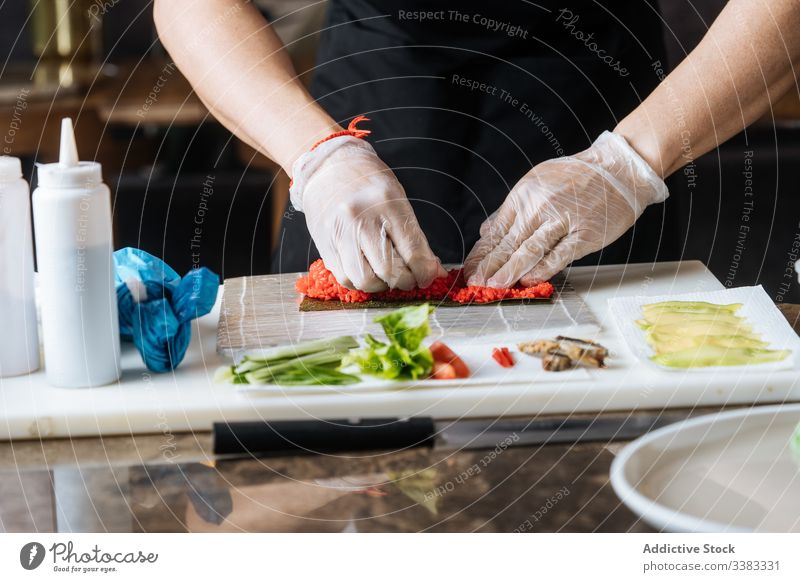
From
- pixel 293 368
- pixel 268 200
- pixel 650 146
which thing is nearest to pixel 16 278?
pixel 293 368

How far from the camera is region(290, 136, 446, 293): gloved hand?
1065mm

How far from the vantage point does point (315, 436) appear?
769 mm

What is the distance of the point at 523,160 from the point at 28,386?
73cm

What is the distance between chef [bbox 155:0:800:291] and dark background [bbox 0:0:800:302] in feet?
4.03

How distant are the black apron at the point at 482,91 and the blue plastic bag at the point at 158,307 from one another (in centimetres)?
42

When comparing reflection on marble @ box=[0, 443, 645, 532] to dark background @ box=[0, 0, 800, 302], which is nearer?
reflection on marble @ box=[0, 443, 645, 532]

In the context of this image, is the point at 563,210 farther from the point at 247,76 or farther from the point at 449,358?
the point at 247,76

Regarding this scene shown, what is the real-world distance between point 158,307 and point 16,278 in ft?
0.43

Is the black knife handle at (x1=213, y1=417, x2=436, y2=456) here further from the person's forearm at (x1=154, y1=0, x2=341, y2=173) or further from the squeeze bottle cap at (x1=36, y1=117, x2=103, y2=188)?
the person's forearm at (x1=154, y1=0, x2=341, y2=173)

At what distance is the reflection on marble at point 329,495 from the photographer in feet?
2.20

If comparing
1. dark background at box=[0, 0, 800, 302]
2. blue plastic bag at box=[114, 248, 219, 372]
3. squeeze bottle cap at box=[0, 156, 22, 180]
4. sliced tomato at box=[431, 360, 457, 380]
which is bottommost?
dark background at box=[0, 0, 800, 302]

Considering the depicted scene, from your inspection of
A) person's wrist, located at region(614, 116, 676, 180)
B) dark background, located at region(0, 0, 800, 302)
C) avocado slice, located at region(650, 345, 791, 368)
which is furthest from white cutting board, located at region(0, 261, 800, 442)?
dark background, located at region(0, 0, 800, 302)

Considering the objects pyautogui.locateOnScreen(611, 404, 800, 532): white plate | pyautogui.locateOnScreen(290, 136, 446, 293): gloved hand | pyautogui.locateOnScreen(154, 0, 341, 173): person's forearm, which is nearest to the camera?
pyautogui.locateOnScreen(611, 404, 800, 532): white plate
